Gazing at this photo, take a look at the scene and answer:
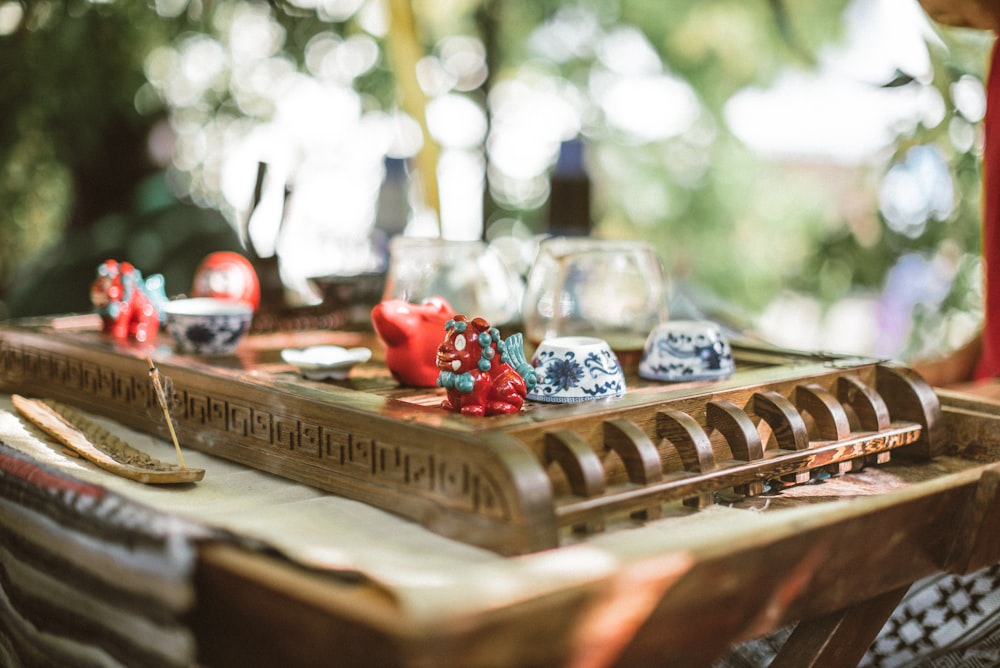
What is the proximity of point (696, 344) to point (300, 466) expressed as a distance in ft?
1.75

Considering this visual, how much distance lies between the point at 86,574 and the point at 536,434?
1.56 ft

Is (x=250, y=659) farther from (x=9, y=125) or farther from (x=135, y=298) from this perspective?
(x=9, y=125)

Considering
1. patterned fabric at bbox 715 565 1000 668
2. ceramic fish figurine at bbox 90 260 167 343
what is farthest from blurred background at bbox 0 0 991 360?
patterned fabric at bbox 715 565 1000 668

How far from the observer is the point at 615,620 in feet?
2.53

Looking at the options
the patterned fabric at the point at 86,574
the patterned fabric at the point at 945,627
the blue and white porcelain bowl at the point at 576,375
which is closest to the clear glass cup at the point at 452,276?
the blue and white porcelain bowl at the point at 576,375

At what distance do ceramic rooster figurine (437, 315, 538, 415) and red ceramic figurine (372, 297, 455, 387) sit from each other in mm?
166

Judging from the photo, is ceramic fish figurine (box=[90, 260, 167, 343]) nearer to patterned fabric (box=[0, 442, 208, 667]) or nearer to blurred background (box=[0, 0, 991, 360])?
blurred background (box=[0, 0, 991, 360])

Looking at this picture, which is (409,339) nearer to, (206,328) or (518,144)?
(206,328)

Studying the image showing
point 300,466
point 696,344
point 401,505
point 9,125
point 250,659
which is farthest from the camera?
point 9,125

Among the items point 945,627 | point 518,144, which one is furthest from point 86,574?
point 518,144

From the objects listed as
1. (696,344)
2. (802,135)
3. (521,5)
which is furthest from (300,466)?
(802,135)

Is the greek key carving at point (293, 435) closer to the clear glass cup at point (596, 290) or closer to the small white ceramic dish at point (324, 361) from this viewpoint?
the small white ceramic dish at point (324, 361)

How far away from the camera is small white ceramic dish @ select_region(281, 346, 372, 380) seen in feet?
4.29

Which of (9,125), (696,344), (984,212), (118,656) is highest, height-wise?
(9,125)
